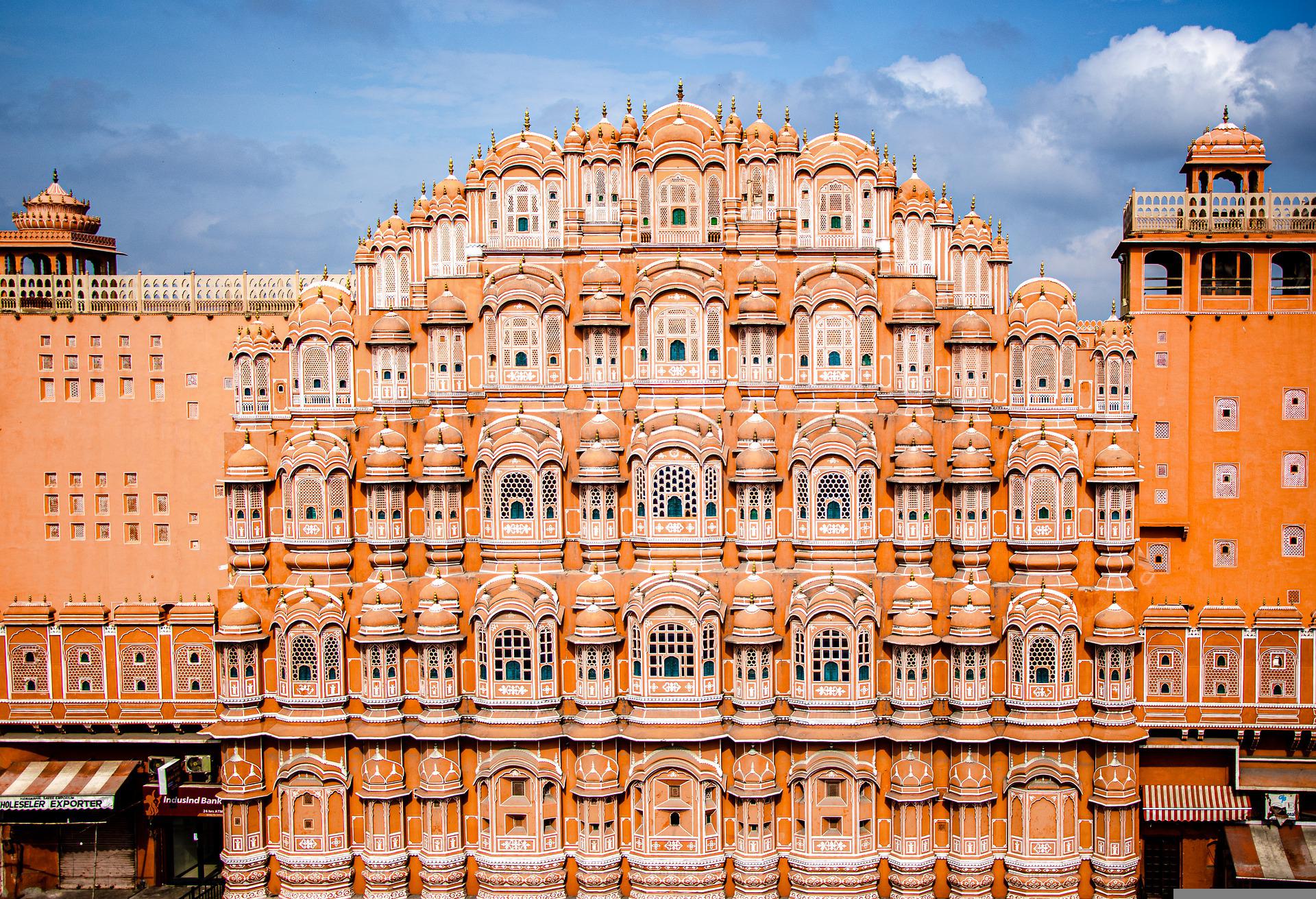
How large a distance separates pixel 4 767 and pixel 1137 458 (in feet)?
131

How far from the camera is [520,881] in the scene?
34781 mm

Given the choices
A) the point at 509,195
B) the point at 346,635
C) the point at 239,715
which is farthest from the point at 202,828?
the point at 509,195

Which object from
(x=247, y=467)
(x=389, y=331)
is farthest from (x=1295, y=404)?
(x=247, y=467)

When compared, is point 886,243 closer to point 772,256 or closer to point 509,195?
point 772,256

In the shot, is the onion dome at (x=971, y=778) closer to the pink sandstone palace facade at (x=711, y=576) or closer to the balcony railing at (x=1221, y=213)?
the pink sandstone palace facade at (x=711, y=576)

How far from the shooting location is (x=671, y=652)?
34719mm

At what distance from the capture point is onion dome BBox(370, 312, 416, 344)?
35875 mm

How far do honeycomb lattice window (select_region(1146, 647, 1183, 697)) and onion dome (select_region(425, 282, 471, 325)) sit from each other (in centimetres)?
2484

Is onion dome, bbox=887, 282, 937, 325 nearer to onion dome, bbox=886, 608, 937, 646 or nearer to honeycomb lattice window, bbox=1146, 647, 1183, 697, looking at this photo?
onion dome, bbox=886, 608, 937, 646

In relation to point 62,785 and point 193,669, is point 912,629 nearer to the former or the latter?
point 193,669

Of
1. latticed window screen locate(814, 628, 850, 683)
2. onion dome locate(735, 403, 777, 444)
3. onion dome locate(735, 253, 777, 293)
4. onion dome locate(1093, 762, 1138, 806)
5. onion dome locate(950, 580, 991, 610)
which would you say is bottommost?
onion dome locate(1093, 762, 1138, 806)

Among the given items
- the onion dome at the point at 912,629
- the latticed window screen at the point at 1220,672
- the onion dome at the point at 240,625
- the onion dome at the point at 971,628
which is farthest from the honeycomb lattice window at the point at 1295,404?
the onion dome at the point at 240,625

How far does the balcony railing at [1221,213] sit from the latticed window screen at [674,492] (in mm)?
18725

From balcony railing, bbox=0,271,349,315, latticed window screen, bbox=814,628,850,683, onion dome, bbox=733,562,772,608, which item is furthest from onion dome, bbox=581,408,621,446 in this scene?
balcony railing, bbox=0,271,349,315
